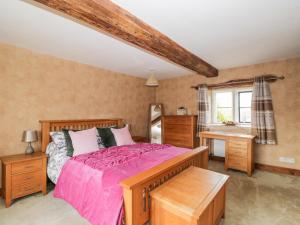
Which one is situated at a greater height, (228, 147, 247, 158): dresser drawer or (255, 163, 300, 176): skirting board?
(228, 147, 247, 158): dresser drawer

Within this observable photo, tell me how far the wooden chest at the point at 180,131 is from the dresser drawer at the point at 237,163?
100 centimetres

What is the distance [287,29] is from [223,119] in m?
Result: 2.56

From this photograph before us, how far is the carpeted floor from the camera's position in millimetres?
1945

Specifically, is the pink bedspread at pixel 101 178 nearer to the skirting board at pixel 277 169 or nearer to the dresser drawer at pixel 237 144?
the dresser drawer at pixel 237 144

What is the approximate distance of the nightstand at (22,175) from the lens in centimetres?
223

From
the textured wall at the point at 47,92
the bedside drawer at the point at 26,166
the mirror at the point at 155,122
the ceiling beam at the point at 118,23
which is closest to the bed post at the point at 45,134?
the textured wall at the point at 47,92

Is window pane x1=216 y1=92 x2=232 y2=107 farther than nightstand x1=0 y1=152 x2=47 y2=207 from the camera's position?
Yes

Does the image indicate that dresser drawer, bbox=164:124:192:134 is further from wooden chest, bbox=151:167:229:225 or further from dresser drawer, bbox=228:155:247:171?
wooden chest, bbox=151:167:229:225

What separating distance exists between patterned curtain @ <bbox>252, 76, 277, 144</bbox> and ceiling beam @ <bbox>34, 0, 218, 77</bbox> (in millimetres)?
2023

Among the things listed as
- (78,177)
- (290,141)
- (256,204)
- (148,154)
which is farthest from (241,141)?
(78,177)

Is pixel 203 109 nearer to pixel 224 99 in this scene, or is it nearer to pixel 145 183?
pixel 224 99

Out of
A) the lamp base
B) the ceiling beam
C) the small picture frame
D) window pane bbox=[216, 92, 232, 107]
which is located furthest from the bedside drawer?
window pane bbox=[216, 92, 232, 107]

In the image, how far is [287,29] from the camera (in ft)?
6.92

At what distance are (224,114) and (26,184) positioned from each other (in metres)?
4.35
